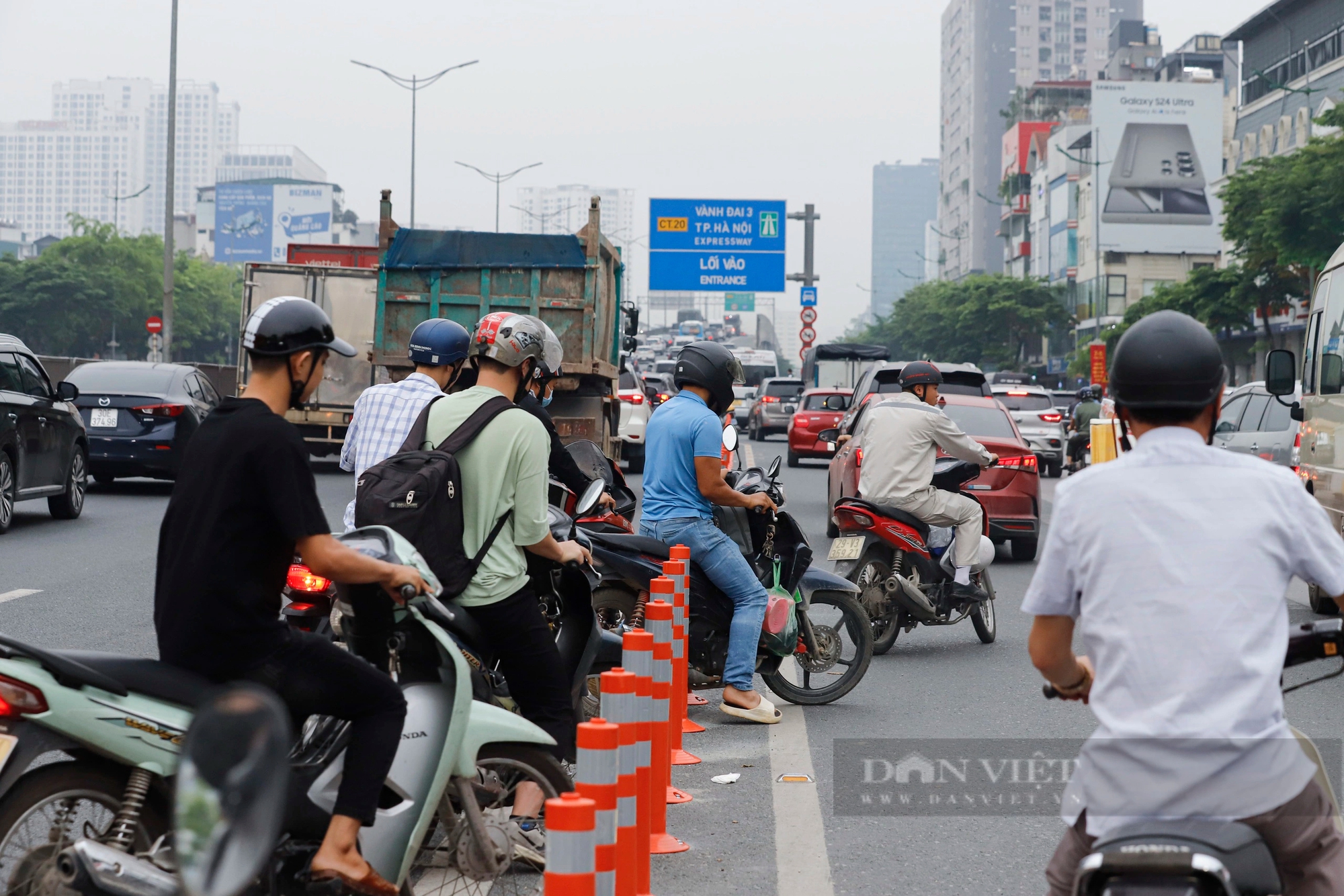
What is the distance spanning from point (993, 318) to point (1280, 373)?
241ft

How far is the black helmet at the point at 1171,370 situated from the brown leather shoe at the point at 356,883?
2049mm

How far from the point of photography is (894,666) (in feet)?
29.1

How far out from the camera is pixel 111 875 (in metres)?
2.84

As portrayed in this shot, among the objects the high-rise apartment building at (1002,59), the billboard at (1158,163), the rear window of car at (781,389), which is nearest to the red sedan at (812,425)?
the rear window of car at (781,389)

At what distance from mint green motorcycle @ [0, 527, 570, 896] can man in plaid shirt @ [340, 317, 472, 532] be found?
1.80 m

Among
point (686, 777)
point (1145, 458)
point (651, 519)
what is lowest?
point (686, 777)

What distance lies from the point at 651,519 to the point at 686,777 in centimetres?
134

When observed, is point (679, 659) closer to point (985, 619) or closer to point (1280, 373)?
point (985, 619)

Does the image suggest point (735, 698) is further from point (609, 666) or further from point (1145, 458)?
point (1145, 458)

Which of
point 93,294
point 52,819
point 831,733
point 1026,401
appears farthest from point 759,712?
point 93,294

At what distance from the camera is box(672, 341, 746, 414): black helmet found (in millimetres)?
6934

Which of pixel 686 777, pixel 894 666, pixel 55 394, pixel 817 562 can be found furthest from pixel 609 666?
pixel 55 394

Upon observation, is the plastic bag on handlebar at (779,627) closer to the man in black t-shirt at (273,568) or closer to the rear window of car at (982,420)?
the man in black t-shirt at (273,568)

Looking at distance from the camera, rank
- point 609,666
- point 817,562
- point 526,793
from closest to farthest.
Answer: point 526,793
point 609,666
point 817,562
